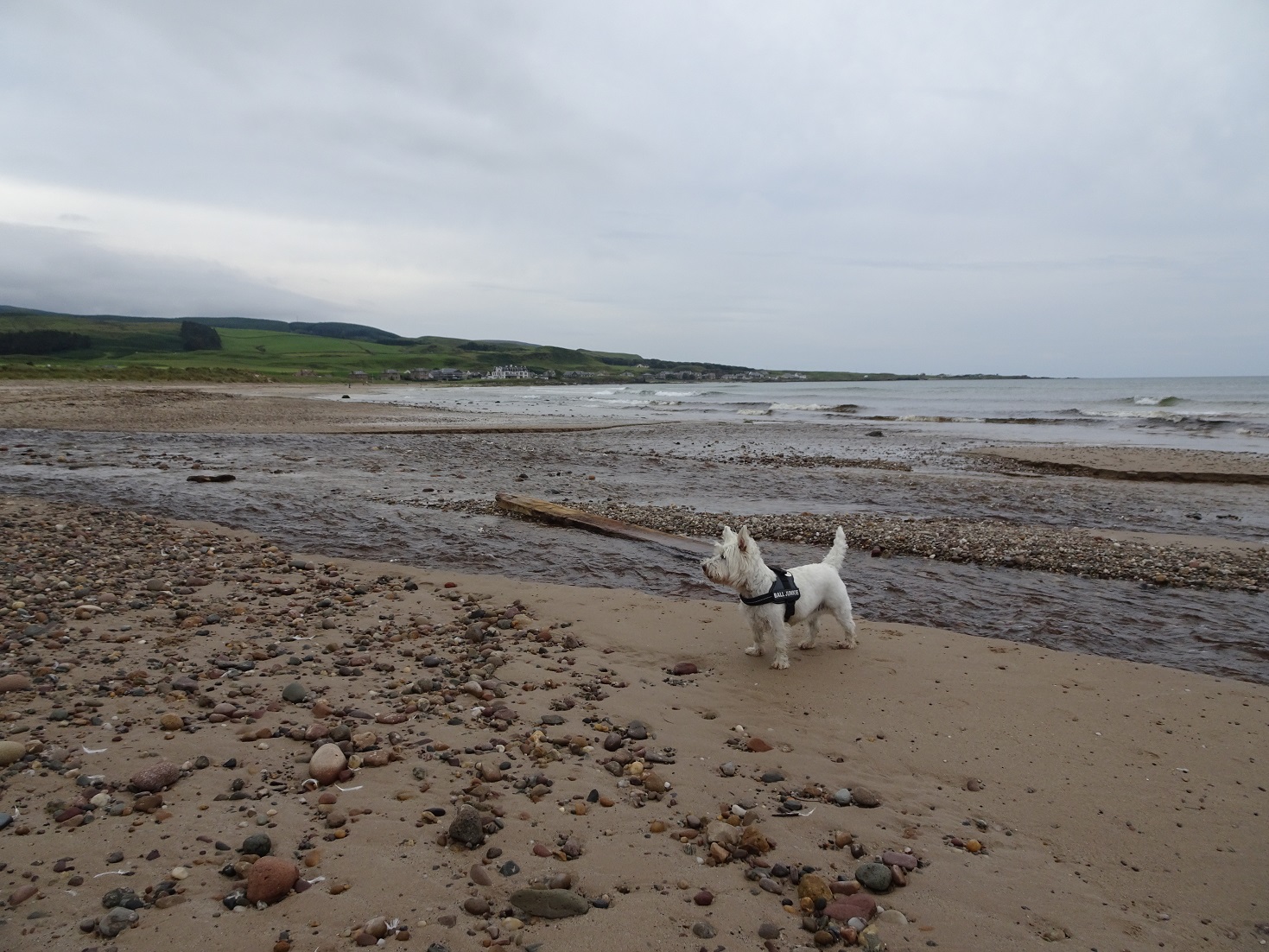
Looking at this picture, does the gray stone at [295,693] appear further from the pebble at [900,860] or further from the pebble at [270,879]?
the pebble at [900,860]

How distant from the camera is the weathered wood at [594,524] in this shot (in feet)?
36.5

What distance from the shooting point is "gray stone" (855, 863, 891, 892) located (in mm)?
3451

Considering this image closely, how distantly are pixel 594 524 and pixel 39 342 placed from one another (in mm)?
119056

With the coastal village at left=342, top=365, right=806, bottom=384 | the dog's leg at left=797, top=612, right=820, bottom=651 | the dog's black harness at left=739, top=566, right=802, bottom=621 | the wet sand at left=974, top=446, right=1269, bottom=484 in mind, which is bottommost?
the dog's leg at left=797, top=612, right=820, bottom=651

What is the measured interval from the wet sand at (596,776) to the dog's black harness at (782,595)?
1.96 ft

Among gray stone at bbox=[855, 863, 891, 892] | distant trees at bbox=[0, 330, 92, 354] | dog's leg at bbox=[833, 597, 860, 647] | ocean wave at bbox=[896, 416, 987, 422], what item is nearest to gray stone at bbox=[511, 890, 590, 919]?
gray stone at bbox=[855, 863, 891, 892]

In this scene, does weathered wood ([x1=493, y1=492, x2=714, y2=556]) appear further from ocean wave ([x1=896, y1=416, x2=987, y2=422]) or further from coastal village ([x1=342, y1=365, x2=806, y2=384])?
coastal village ([x1=342, y1=365, x2=806, y2=384])

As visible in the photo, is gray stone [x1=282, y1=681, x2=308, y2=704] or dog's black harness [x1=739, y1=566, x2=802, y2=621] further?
dog's black harness [x1=739, y1=566, x2=802, y2=621]

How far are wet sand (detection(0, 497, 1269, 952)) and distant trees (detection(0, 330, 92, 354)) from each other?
118m

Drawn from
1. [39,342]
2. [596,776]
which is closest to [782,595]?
[596,776]

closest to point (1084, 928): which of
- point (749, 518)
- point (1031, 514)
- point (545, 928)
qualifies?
point (545, 928)

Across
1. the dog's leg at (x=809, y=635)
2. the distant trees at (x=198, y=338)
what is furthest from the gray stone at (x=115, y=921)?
the distant trees at (x=198, y=338)

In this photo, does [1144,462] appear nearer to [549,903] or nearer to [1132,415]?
[549,903]

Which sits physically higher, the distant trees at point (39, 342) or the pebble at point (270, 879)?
the distant trees at point (39, 342)
